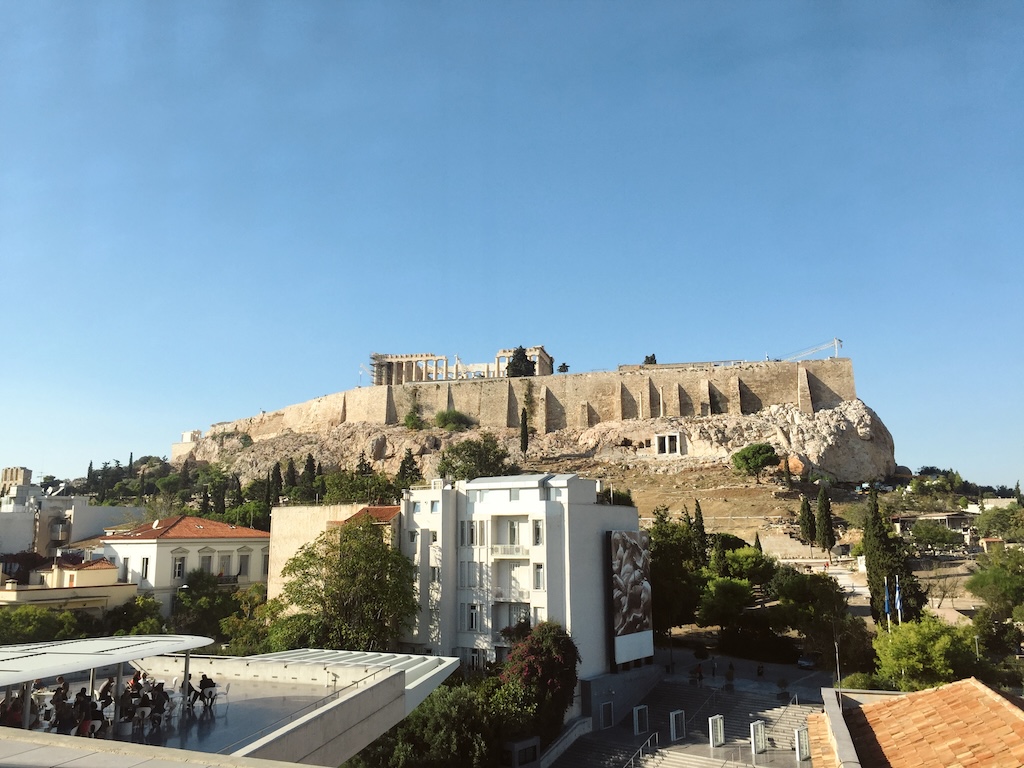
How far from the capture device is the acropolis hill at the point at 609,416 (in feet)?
238

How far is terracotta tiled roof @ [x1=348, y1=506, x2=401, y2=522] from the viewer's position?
106 feet

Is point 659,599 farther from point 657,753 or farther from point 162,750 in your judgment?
point 162,750

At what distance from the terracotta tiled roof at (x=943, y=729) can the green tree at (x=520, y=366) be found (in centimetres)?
7757

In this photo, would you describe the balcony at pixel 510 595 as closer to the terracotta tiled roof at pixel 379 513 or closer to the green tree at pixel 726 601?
the terracotta tiled roof at pixel 379 513

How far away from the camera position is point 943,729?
380 inches

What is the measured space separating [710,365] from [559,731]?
200 feet

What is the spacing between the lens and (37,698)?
13398 millimetres

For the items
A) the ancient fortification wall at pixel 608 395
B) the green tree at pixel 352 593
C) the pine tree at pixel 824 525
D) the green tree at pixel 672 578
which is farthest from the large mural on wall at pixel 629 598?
the ancient fortification wall at pixel 608 395

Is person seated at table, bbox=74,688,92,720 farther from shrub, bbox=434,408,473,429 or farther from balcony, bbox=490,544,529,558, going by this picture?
shrub, bbox=434,408,473,429

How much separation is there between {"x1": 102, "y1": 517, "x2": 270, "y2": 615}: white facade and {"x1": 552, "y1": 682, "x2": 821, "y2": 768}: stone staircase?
66.5ft

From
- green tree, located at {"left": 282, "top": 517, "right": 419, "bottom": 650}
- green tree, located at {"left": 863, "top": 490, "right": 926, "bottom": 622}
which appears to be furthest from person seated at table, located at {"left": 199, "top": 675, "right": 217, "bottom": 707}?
green tree, located at {"left": 863, "top": 490, "right": 926, "bottom": 622}

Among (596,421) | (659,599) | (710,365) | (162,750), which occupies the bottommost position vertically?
(659,599)

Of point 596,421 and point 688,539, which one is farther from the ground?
point 596,421

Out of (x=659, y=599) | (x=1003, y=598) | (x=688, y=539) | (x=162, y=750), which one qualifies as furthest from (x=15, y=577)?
(x=1003, y=598)
